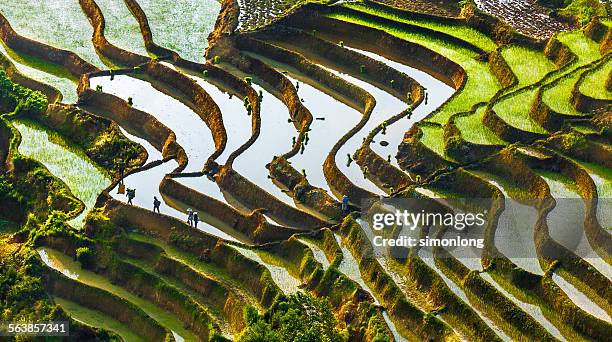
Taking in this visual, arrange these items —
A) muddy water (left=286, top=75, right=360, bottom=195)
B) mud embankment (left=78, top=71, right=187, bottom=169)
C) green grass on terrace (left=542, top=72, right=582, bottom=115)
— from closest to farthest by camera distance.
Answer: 1. muddy water (left=286, top=75, right=360, bottom=195)
2. green grass on terrace (left=542, top=72, right=582, bottom=115)
3. mud embankment (left=78, top=71, right=187, bottom=169)

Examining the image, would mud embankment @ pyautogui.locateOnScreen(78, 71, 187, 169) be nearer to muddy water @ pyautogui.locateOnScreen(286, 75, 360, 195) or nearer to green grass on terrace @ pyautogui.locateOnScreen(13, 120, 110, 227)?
green grass on terrace @ pyautogui.locateOnScreen(13, 120, 110, 227)

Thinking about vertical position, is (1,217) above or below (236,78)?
below

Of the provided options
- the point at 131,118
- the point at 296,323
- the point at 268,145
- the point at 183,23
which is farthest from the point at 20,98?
the point at 296,323

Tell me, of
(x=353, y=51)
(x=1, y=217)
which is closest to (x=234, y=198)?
(x=1, y=217)

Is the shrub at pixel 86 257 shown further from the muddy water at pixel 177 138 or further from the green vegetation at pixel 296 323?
the green vegetation at pixel 296 323

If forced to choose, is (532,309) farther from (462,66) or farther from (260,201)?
(462,66)

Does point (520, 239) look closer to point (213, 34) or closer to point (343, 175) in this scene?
point (343, 175)

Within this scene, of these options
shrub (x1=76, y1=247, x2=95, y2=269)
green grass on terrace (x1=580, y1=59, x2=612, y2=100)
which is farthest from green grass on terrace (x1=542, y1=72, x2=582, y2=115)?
Result: shrub (x1=76, y1=247, x2=95, y2=269)
